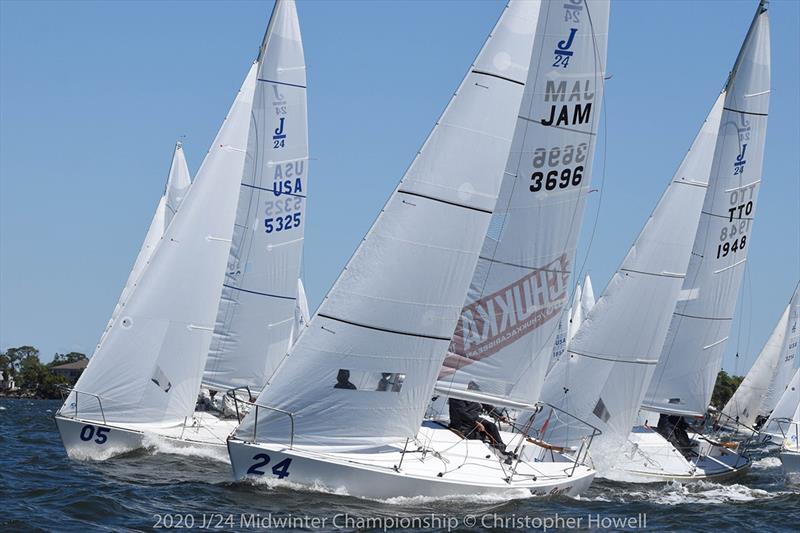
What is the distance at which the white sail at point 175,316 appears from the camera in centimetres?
1870

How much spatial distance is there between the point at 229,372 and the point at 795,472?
468 inches

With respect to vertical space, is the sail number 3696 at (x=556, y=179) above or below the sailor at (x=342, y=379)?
above

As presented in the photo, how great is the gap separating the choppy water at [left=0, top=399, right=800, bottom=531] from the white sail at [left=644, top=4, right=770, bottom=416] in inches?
184

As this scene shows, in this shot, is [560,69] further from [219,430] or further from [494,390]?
[219,430]

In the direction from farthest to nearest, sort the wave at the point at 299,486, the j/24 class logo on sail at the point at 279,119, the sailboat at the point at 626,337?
the j/24 class logo on sail at the point at 279,119 < the sailboat at the point at 626,337 < the wave at the point at 299,486

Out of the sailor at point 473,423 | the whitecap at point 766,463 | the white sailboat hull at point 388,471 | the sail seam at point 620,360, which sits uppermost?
the sail seam at point 620,360

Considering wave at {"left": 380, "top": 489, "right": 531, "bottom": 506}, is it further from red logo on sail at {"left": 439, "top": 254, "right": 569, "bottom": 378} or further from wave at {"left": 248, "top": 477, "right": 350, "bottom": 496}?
red logo on sail at {"left": 439, "top": 254, "right": 569, "bottom": 378}

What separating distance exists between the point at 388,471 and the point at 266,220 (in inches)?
369

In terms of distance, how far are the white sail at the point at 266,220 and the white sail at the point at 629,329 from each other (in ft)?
19.3

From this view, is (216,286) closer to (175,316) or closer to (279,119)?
(175,316)

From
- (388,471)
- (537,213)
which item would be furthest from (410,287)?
(537,213)

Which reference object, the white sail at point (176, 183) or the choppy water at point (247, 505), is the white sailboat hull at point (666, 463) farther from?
the white sail at point (176, 183)

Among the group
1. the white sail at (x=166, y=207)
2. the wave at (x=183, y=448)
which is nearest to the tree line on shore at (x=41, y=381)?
the white sail at (x=166, y=207)

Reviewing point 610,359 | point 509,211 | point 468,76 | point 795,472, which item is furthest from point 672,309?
point 468,76
